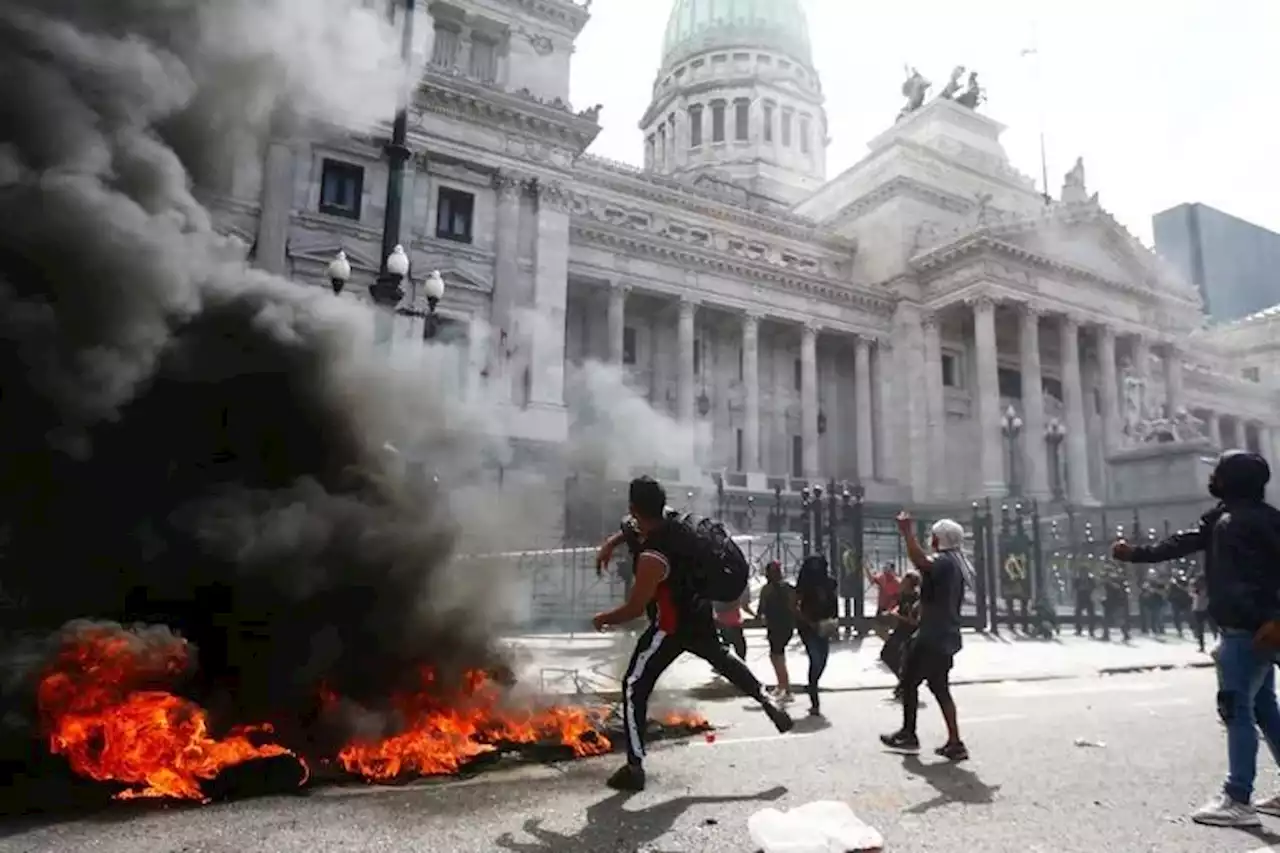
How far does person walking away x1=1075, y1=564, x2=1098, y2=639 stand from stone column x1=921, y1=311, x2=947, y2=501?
15.3 meters

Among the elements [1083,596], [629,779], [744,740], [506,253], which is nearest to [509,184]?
[506,253]

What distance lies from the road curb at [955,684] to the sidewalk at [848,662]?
0.01 meters

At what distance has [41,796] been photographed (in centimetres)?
395

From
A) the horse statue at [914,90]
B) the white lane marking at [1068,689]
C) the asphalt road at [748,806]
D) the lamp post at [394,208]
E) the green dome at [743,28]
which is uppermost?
the green dome at [743,28]

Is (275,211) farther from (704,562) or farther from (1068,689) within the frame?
(1068,689)

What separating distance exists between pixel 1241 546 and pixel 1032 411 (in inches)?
1260

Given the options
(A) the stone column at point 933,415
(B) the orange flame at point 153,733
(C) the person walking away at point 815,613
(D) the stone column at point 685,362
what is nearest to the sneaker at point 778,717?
(B) the orange flame at point 153,733

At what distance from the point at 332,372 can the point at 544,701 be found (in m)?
2.92

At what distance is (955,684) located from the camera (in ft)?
32.8

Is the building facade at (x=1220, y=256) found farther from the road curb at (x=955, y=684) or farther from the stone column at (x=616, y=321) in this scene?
the road curb at (x=955, y=684)

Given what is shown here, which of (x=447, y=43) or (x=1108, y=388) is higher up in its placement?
(x=447, y=43)

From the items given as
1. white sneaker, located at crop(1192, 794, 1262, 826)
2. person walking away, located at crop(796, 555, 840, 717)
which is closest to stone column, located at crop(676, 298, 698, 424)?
person walking away, located at crop(796, 555, 840, 717)

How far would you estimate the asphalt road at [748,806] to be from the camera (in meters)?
3.52

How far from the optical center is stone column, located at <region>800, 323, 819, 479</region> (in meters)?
33.6
